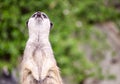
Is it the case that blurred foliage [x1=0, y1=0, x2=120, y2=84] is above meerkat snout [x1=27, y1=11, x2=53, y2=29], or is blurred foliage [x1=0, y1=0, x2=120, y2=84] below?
above

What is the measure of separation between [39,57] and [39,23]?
26cm

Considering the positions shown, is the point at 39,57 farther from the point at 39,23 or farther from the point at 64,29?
the point at 64,29

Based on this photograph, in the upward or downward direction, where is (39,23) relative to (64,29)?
downward

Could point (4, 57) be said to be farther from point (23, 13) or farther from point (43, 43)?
point (43, 43)

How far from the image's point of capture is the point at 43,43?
4.27 m

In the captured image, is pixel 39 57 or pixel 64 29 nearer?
pixel 39 57

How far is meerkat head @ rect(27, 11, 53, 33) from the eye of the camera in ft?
13.8

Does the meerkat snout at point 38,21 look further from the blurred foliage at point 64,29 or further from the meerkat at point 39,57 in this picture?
the blurred foliage at point 64,29

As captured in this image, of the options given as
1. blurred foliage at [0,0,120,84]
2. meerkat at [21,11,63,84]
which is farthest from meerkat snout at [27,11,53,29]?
blurred foliage at [0,0,120,84]

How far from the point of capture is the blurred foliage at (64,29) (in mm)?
8625

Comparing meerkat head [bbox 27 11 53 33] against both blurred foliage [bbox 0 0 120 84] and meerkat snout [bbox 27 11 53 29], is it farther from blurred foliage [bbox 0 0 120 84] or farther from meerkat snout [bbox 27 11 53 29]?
blurred foliage [bbox 0 0 120 84]

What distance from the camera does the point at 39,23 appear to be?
4.21 meters

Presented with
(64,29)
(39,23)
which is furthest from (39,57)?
(64,29)

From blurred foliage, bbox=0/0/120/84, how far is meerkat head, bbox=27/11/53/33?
408 centimetres
